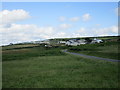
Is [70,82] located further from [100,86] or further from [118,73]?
[118,73]

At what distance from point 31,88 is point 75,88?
5165mm

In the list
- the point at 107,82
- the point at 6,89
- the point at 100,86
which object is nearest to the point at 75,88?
the point at 100,86

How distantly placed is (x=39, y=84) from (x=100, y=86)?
7.45 m

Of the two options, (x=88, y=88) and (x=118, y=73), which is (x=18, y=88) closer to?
(x=88, y=88)

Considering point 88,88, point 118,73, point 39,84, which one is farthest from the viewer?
point 118,73

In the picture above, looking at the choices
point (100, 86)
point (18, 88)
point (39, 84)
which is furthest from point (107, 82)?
point (18, 88)

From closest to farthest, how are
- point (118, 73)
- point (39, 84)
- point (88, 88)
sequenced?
point (88, 88), point (39, 84), point (118, 73)

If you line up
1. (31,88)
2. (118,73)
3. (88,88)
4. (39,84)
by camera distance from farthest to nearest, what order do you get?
(118,73) → (39,84) → (31,88) → (88,88)

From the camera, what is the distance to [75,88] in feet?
61.7

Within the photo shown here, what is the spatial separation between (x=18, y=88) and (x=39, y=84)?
2592mm

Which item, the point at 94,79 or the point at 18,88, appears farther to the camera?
the point at 94,79

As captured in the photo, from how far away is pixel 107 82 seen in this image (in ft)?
65.7

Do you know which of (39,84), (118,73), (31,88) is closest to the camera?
(31,88)

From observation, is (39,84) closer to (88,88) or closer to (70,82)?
(70,82)
